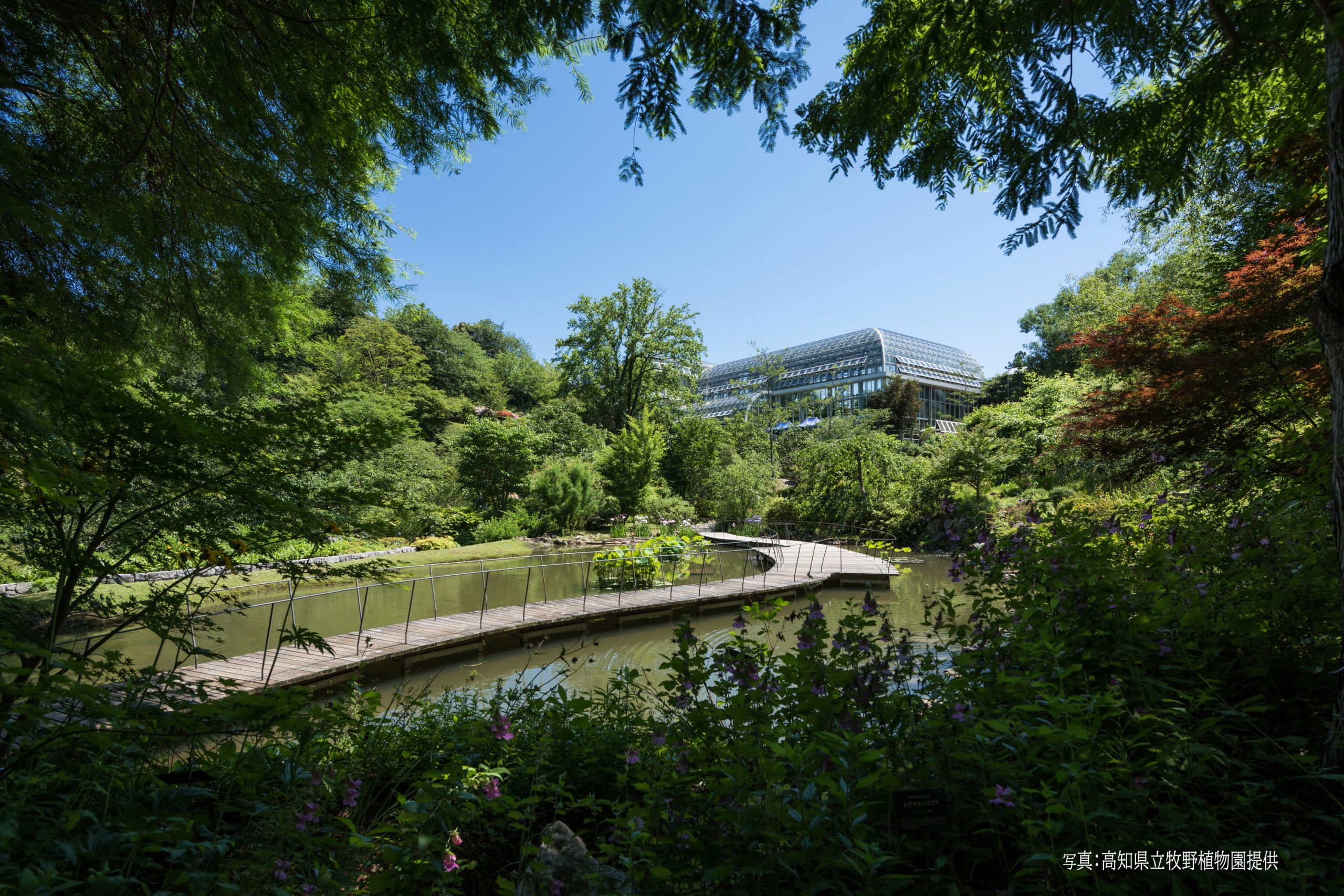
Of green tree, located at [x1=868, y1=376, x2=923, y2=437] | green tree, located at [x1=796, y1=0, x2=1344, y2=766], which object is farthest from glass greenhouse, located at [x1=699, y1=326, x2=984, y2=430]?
green tree, located at [x1=796, y1=0, x2=1344, y2=766]

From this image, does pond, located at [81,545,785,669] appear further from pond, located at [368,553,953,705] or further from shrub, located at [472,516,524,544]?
shrub, located at [472,516,524,544]

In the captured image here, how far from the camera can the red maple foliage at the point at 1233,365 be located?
4.85 metres

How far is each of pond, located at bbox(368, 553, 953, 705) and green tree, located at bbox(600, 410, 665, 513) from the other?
1118 cm

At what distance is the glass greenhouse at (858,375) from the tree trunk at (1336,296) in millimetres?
29146

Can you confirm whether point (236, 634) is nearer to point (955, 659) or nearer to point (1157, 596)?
point (955, 659)

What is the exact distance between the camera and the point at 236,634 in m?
7.68

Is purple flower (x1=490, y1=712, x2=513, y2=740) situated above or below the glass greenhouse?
below

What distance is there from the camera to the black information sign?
123cm

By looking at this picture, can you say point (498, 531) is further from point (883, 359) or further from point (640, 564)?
point (883, 359)

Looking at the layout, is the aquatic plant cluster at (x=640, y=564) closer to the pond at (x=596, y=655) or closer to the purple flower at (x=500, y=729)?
the pond at (x=596, y=655)

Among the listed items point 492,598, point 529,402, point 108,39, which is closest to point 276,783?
point 108,39

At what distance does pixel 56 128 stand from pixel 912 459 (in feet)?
59.9

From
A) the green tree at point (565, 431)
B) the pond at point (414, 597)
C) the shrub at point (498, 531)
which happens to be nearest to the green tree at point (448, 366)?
the green tree at point (565, 431)

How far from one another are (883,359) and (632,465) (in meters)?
22.4
